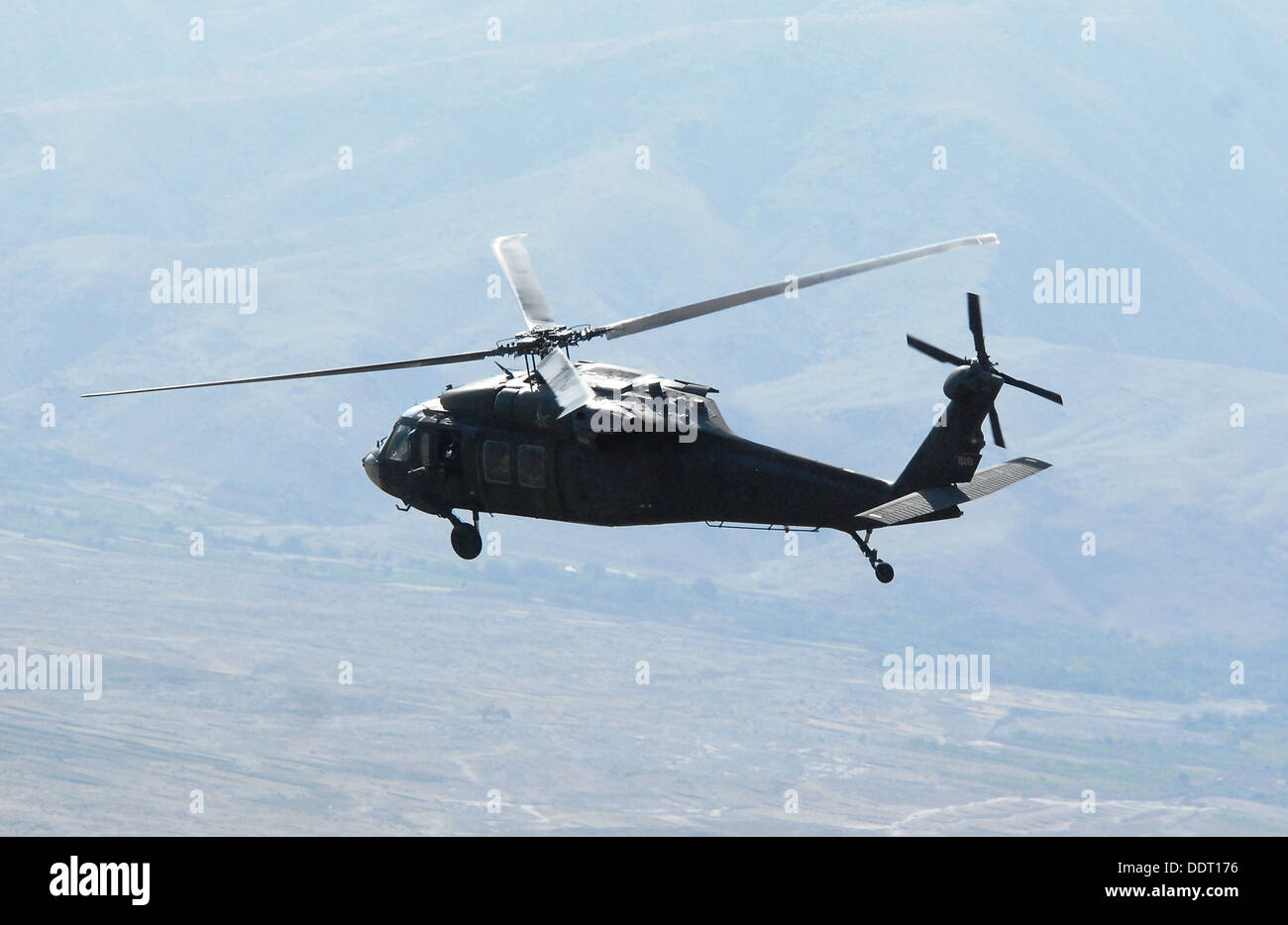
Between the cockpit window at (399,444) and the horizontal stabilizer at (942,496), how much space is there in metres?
13.2

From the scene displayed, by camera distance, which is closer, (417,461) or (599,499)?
(599,499)

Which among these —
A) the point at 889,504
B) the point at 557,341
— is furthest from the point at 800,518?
the point at 557,341

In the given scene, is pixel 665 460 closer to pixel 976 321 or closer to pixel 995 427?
pixel 995 427

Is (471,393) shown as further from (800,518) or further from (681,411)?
(800,518)

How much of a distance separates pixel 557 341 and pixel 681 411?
372 centimetres

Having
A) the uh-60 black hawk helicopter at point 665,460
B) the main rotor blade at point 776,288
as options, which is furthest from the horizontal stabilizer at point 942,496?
the main rotor blade at point 776,288

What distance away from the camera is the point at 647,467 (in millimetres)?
48438

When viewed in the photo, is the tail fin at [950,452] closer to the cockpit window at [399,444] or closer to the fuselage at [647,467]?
the fuselage at [647,467]

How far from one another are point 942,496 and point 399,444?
15.4m

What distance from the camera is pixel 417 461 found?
52.2 m

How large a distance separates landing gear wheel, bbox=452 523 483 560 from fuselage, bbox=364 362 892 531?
4.42ft

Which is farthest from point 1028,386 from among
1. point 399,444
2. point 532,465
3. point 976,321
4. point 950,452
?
point 399,444

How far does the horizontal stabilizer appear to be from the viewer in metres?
44.8
